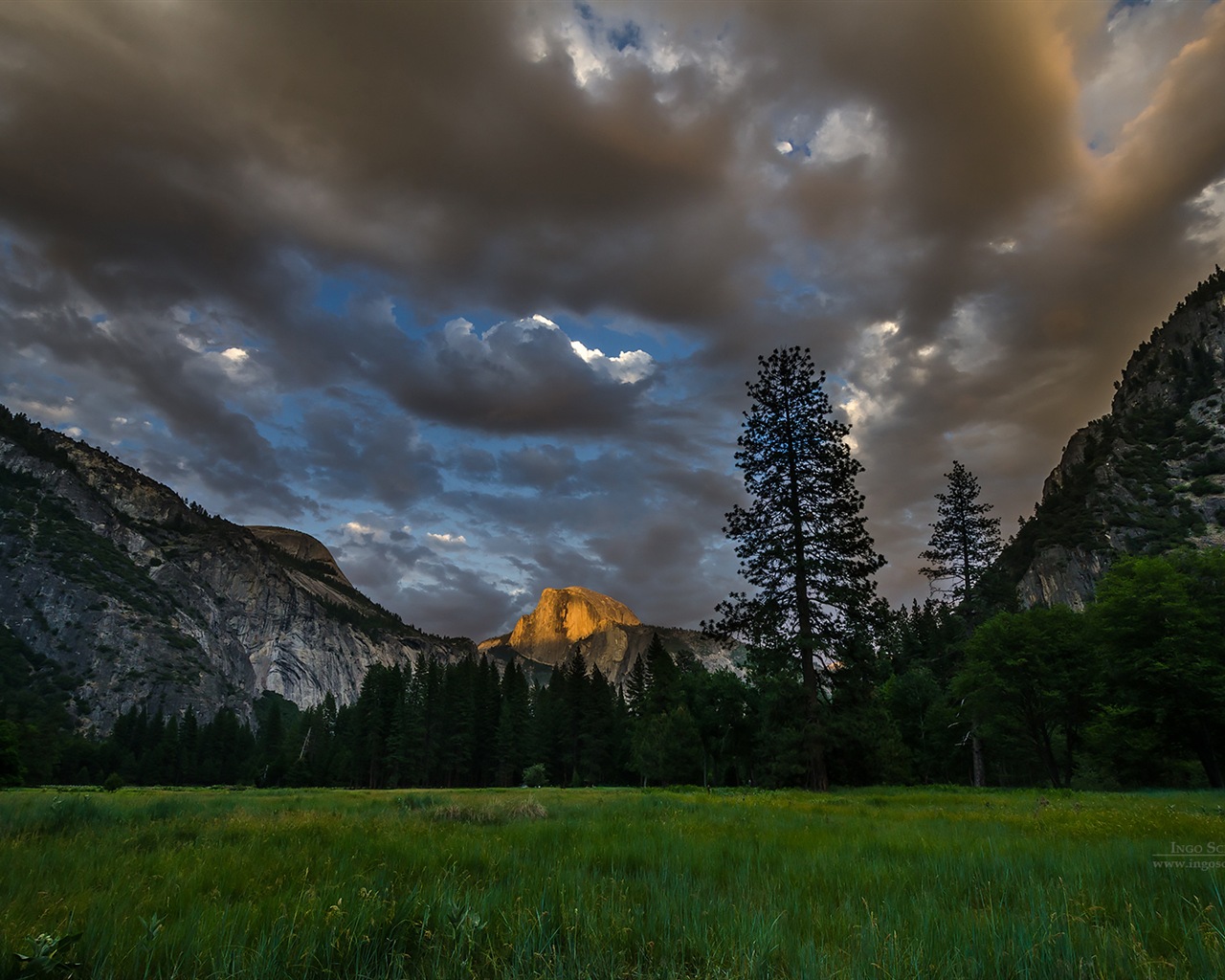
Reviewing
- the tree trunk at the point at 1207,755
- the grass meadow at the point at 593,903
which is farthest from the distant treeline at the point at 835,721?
the grass meadow at the point at 593,903

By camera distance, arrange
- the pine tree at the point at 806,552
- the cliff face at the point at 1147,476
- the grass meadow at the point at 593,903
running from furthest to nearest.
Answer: the cliff face at the point at 1147,476 → the pine tree at the point at 806,552 → the grass meadow at the point at 593,903

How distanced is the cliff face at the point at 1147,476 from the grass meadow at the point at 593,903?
85.3 meters

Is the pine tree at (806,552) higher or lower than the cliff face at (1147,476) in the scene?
lower

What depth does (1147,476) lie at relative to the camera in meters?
105

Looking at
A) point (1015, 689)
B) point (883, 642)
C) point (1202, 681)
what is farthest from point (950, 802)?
A: point (1015, 689)

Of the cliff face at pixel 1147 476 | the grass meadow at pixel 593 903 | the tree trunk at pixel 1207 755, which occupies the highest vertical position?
the cliff face at pixel 1147 476

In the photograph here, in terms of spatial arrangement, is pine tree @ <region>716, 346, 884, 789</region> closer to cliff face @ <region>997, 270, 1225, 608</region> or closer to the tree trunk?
the tree trunk

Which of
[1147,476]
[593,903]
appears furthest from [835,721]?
[1147,476]

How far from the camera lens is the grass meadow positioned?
2727 millimetres

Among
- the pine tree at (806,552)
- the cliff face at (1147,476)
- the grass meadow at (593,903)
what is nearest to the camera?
the grass meadow at (593,903)

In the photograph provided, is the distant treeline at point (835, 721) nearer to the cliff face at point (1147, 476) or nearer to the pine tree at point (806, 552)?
the pine tree at point (806, 552)

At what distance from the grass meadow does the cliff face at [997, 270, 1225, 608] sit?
85.3 meters

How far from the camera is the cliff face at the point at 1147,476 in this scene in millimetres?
93000

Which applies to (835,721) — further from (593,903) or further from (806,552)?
(593,903)
